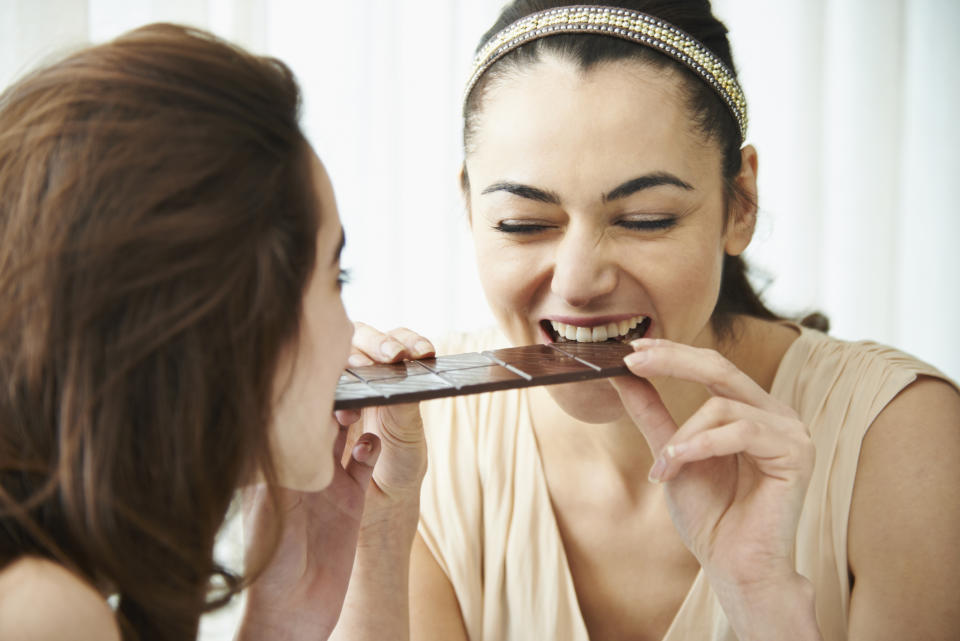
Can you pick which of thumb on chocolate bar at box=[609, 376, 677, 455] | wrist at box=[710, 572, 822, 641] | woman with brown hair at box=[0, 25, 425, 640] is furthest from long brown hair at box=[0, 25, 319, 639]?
wrist at box=[710, 572, 822, 641]

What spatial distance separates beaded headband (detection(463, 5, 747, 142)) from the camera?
4.70ft

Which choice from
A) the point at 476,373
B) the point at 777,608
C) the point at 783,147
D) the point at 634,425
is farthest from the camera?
the point at 783,147

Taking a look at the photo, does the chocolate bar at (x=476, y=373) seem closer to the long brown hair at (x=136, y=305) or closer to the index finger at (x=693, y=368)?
the index finger at (x=693, y=368)

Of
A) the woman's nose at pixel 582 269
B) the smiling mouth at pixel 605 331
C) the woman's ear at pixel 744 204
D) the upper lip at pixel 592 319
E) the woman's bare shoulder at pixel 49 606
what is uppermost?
the woman's ear at pixel 744 204

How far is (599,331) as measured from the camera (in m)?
1.50

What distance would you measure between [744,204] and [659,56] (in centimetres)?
38

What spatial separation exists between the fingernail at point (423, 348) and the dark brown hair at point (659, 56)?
1.44 feet

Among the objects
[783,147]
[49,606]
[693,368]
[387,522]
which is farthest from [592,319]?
[783,147]

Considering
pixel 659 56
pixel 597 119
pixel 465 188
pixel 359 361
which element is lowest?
pixel 359 361

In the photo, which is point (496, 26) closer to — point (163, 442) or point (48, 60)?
point (48, 60)

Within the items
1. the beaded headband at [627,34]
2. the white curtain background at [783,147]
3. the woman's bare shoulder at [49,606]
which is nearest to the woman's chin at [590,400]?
the beaded headband at [627,34]

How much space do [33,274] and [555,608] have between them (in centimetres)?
127

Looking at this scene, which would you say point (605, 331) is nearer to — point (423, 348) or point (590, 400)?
point (590, 400)

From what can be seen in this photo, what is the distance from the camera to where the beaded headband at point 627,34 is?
1.43 meters
